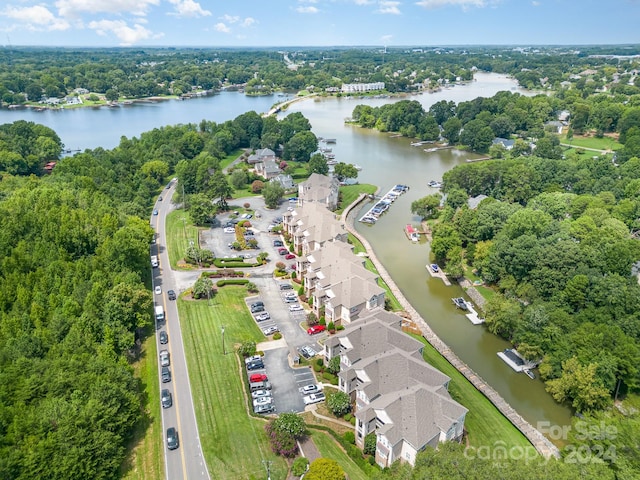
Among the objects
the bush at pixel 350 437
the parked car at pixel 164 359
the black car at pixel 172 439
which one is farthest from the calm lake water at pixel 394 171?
the parked car at pixel 164 359

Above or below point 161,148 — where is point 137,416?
below

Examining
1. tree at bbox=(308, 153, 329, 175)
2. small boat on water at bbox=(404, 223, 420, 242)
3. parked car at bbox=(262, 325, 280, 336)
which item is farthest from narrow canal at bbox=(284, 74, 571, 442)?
parked car at bbox=(262, 325, 280, 336)

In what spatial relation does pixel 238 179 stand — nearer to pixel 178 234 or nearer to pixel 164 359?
pixel 178 234

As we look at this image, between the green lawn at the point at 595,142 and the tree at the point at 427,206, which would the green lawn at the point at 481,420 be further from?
the green lawn at the point at 595,142

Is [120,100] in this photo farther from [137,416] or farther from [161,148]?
[137,416]

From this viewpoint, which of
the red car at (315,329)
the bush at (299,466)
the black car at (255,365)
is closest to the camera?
the bush at (299,466)

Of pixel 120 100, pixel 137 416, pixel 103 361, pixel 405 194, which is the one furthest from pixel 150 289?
pixel 120 100
